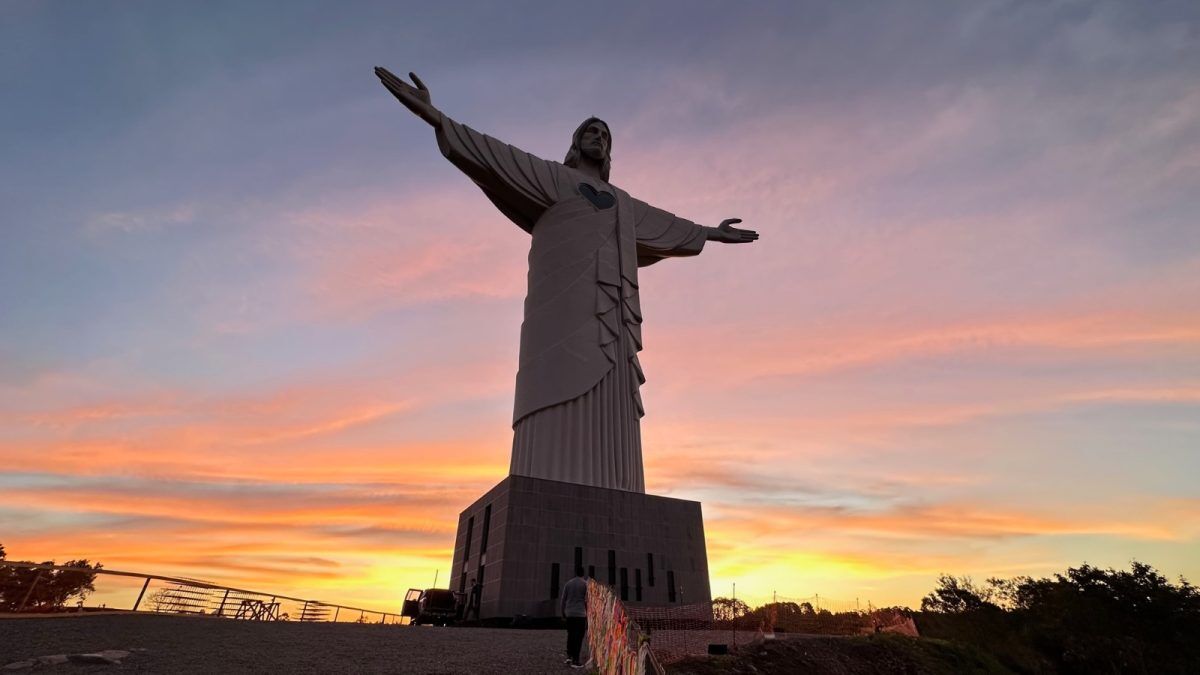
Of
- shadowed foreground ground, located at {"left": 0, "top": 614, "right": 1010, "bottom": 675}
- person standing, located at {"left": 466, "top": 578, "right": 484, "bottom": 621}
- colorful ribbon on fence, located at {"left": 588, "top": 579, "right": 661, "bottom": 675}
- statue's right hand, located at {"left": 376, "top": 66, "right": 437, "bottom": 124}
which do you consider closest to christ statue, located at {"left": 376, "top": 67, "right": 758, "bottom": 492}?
statue's right hand, located at {"left": 376, "top": 66, "right": 437, "bottom": 124}

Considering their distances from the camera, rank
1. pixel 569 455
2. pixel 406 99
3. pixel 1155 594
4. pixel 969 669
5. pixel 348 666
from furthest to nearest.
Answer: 1. pixel 1155 594
2. pixel 406 99
3. pixel 569 455
4. pixel 969 669
5. pixel 348 666

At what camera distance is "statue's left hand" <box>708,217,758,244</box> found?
85.7 ft

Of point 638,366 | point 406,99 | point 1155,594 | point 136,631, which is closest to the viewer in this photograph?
point 136,631

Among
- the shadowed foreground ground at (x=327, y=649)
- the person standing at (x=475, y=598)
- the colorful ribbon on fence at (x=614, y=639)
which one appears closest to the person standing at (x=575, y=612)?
the colorful ribbon on fence at (x=614, y=639)

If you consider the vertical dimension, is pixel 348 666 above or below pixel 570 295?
below

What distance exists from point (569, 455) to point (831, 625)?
1020cm

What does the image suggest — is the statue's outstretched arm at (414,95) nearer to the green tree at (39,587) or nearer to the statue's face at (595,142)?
the statue's face at (595,142)

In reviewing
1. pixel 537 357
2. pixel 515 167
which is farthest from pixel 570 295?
pixel 515 167

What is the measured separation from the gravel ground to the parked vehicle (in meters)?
4.23

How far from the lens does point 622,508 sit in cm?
1728

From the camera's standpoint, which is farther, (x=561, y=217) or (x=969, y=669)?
(x=561, y=217)

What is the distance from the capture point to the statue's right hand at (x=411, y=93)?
18.7m

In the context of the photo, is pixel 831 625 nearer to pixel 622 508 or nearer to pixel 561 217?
pixel 622 508

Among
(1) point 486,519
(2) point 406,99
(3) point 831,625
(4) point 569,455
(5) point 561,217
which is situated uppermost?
(2) point 406,99
